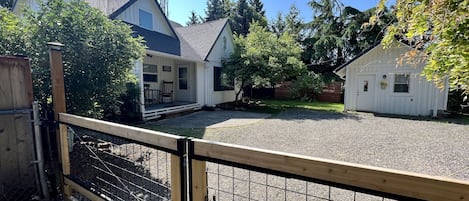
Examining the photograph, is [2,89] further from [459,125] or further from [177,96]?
[459,125]

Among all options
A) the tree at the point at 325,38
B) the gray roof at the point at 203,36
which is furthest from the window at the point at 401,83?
the gray roof at the point at 203,36

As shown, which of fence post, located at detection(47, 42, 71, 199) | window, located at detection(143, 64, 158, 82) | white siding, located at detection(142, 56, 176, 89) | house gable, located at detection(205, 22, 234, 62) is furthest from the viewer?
house gable, located at detection(205, 22, 234, 62)

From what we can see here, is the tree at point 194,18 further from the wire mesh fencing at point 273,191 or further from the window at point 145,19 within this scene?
the wire mesh fencing at point 273,191

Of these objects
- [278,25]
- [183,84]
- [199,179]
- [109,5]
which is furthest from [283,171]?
[278,25]

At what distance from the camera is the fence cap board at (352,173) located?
1.00m

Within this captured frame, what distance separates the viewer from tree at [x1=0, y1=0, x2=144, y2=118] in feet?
13.1

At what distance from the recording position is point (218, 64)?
14062mm

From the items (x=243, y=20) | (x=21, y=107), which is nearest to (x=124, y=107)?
(x=21, y=107)

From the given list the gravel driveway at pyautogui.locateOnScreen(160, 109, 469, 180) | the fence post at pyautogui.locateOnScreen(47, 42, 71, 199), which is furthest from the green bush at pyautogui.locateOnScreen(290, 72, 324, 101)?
the fence post at pyautogui.locateOnScreen(47, 42, 71, 199)

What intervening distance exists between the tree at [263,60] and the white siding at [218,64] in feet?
2.33

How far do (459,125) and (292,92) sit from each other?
10942mm

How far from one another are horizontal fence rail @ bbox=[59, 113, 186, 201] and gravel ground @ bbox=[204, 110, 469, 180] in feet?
8.56

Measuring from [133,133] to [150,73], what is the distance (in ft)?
33.3

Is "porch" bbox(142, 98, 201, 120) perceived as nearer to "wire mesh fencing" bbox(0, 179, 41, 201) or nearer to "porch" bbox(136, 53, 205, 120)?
"porch" bbox(136, 53, 205, 120)
